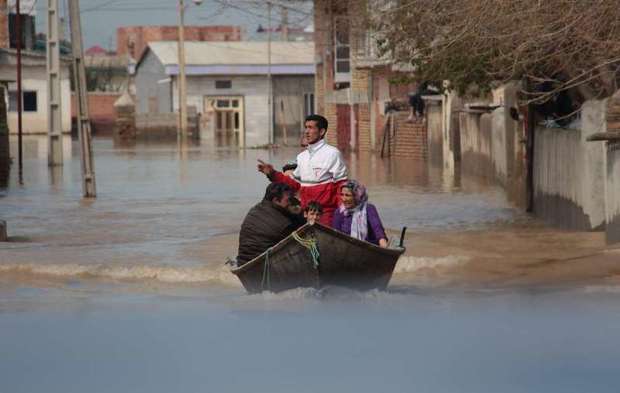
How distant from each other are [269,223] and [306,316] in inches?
38.9

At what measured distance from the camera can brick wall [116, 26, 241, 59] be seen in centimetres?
10544

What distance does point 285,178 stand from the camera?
14484mm

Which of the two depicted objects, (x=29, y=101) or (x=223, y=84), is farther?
(x=223, y=84)

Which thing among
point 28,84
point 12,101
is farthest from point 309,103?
point 12,101

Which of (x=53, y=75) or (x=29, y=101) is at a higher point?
(x=29, y=101)

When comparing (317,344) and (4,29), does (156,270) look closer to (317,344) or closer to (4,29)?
(317,344)

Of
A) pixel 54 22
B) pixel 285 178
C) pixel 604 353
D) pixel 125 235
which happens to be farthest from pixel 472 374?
pixel 54 22

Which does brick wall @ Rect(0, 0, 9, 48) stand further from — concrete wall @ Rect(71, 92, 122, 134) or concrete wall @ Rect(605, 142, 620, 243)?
concrete wall @ Rect(605, 142, 620, 243)

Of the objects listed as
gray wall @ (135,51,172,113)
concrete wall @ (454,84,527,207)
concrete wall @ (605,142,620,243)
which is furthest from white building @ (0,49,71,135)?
concrete wall @ (605,142,620,243)

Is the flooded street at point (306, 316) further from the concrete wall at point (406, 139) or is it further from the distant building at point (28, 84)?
the distant building at point (28, 84)

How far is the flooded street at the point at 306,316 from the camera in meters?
11.0

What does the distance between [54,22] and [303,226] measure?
24483mm

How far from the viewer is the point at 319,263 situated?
13500 mm

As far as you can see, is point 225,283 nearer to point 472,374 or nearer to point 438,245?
point 438,245
